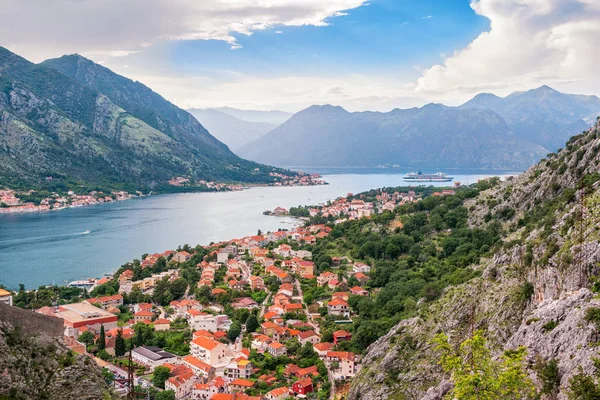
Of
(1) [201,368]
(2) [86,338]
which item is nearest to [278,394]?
(1) [201,368]

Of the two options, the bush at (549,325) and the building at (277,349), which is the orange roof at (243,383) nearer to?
the building at (277,349)

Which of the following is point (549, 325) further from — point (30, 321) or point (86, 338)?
point (86, 338)

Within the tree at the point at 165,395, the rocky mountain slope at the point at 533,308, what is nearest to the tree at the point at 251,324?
the tree at the point at 165,395

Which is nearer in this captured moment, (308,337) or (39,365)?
(39,365)

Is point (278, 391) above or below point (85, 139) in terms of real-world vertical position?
below

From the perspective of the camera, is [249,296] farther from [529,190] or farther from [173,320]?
[529,190]

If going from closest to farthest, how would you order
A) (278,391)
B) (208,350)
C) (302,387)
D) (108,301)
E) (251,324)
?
1. (278,391)
2. (302,387)
3. (208,350)
4. (251,324)
5. (108,301)
